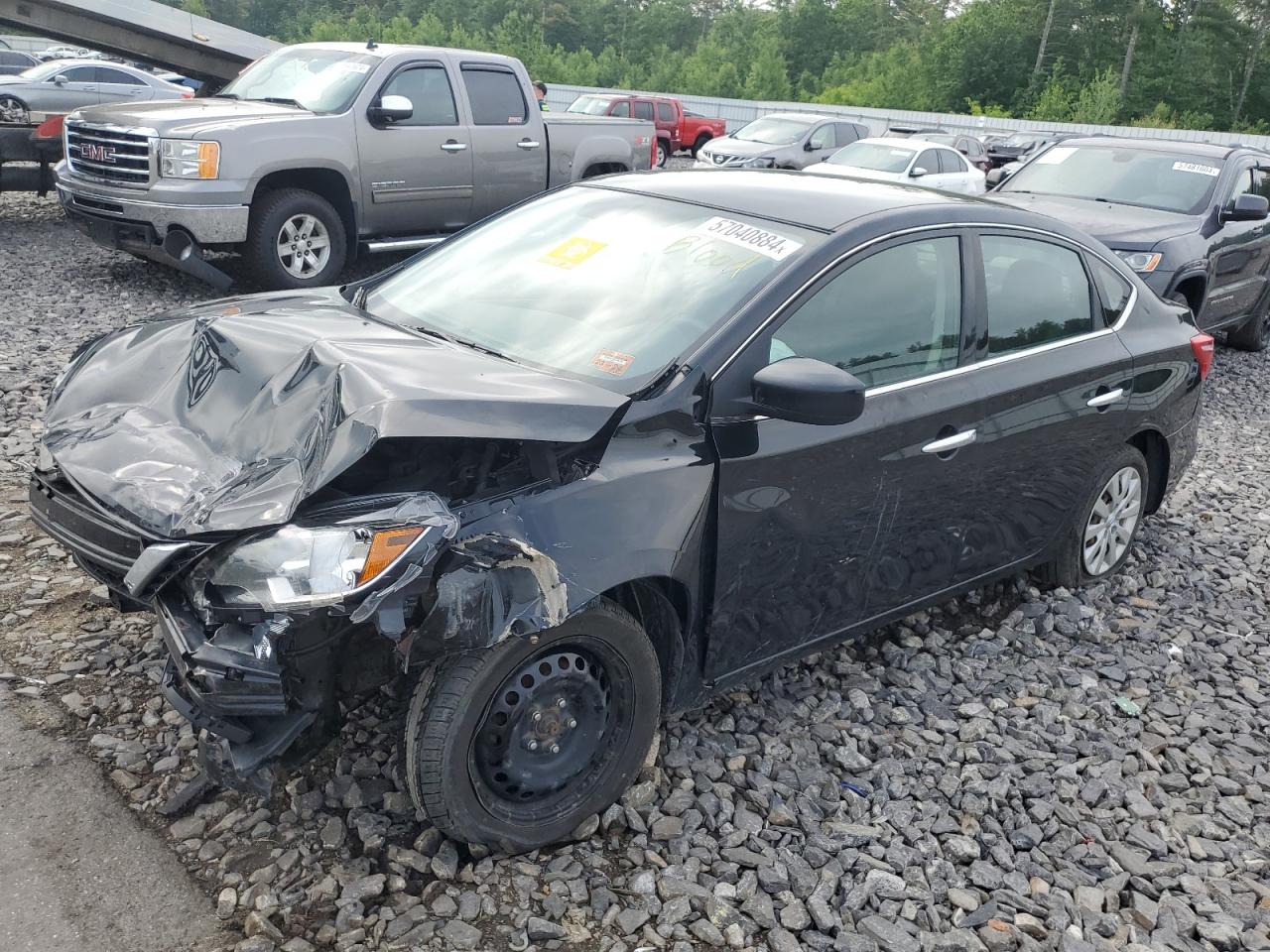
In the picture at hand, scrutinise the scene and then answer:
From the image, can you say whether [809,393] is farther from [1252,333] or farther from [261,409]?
[1252,333]

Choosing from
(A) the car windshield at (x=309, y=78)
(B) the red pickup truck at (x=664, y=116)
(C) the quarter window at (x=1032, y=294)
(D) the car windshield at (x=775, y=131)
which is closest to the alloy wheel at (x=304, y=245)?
(A) the car windshield at (x=309, y=78)

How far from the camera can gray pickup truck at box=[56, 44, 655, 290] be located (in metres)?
8.23

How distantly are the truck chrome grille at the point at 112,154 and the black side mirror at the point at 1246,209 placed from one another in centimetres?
835

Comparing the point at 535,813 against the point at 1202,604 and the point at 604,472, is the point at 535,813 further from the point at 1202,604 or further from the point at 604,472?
the point at 1202,604

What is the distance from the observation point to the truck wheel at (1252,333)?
10055 millimetres

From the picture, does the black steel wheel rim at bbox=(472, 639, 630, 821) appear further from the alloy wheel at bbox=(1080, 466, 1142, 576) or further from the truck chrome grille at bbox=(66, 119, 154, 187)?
the truck chrome grille at bbox=(66, 119, 154, 187)

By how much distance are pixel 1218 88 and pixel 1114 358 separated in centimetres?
5154

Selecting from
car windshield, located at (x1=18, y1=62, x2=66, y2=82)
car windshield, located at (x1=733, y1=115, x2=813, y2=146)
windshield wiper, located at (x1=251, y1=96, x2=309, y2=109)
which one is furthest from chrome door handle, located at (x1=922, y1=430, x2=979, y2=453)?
car windshield, located at (x1=733, y1=115, x2=813, y2=146)

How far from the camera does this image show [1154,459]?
4926 mm

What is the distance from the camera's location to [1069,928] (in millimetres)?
2941

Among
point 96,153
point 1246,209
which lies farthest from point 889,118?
point 96,153

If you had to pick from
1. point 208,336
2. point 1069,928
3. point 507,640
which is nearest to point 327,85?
point 208,336

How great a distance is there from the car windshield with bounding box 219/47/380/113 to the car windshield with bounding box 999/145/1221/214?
5721 millimetres

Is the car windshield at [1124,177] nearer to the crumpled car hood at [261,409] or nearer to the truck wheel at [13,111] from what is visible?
the crumpled car hood at [261,409]
